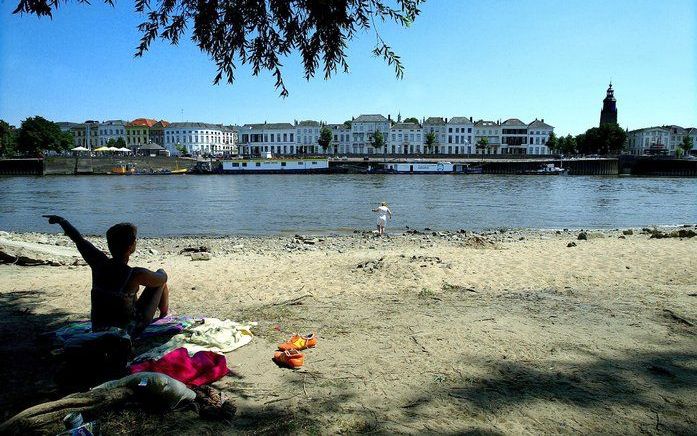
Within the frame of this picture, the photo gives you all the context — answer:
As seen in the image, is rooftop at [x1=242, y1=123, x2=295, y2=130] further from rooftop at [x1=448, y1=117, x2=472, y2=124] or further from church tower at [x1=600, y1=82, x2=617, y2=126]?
church tower at [x1=600, y1=82, x2=617, y2=126]

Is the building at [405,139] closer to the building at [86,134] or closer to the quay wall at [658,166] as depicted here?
the quay wall at [658,166]

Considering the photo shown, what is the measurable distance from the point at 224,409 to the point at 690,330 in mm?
5093

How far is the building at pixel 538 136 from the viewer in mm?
126062

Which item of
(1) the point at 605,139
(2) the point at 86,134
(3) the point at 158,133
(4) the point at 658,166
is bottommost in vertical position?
(4) the point at 658,166

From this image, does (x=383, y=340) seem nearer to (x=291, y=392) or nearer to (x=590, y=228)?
(x=291, y=392)

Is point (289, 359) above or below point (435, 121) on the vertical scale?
below

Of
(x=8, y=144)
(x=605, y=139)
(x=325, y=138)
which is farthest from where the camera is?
(x=325, y=138)

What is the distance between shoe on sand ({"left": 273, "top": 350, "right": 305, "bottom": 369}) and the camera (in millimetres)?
4199

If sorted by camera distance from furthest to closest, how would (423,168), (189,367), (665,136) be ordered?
(665,136)
(423,168)
(189,367)

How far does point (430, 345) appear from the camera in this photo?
15.7 feet

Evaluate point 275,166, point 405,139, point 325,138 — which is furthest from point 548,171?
point 325,138

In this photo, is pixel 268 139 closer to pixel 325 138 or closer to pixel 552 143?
pixel 325 138

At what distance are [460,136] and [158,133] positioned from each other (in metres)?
94.7

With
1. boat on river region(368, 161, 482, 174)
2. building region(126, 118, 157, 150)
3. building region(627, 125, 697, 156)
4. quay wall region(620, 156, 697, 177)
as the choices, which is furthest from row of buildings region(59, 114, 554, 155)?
building region(627, 125, 697, 156)
